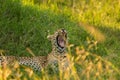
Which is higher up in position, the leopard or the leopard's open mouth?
the leopard's open mouth

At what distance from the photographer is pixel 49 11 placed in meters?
9.40

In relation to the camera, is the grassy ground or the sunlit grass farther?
the grassy ground

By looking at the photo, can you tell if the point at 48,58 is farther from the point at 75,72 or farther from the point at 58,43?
the point at 75,72

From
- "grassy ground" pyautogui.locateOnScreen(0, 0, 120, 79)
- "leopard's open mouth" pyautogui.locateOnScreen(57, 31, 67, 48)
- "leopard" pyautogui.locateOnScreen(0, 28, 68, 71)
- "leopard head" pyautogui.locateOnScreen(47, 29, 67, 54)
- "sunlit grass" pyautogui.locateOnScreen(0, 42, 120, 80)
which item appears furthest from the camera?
"grassy ground" pyautogui.locateOnScreen(0, 0, 120, 79)

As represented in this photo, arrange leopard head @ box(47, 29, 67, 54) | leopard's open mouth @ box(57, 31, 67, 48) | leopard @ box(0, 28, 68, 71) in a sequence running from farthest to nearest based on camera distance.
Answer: leopard @ box(0, 28, 68, 71), leopard head @ box(47, 29, 67, 54), leopard's open mouth @ box(57, 31, 67, 48)

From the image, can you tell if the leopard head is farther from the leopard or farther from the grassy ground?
the grassy ground

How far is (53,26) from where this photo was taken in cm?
895

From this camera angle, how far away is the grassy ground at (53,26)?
8.27 m

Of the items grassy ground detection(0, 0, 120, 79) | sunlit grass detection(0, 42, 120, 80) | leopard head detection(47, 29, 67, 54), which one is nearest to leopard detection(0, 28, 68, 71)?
leopard head detection(47, 29, 67, 54)

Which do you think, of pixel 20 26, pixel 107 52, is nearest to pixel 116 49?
pixel 107 52

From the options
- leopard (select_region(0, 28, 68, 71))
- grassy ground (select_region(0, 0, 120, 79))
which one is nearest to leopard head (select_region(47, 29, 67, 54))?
leopard (select_region(0, 28, 68, 71))

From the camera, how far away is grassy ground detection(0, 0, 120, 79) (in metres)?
8.27

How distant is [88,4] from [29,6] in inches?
69.9

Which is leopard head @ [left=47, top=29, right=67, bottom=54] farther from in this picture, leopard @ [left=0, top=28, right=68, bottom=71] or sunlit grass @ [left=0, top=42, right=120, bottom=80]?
sunlit grass @ [left=0, top=42, right=120, bottom=80]
